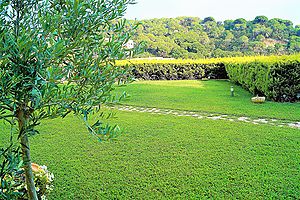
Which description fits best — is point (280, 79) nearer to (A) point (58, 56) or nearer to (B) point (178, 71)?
(A) point (58, 56)

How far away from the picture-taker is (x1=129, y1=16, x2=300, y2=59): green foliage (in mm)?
28062

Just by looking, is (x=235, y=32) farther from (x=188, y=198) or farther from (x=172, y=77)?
(x=188, y=198)

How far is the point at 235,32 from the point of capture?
32.8 meters

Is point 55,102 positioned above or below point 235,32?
below

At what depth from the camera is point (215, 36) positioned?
3294 cm

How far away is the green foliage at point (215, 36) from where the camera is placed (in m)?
28.1

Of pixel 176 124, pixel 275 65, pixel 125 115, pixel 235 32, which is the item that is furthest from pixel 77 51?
pixel 235 32

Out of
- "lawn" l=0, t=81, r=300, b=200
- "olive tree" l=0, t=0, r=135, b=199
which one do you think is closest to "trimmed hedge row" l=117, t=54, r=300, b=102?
"olive tree" l=0, t=0, r=135, b=199

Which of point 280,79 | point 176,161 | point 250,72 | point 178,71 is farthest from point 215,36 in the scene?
point 176,161

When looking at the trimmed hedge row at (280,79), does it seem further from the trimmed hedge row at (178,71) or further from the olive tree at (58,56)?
the trimmed hedge row at (178,71)

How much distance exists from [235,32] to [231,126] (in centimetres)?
2892

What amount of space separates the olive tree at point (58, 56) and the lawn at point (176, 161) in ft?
6.17

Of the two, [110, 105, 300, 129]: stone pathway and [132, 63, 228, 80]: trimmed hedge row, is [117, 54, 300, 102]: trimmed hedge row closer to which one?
[132, 63, 228, 80]: trimmed hedge row

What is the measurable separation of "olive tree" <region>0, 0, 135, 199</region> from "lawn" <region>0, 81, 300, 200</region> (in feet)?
6.17
